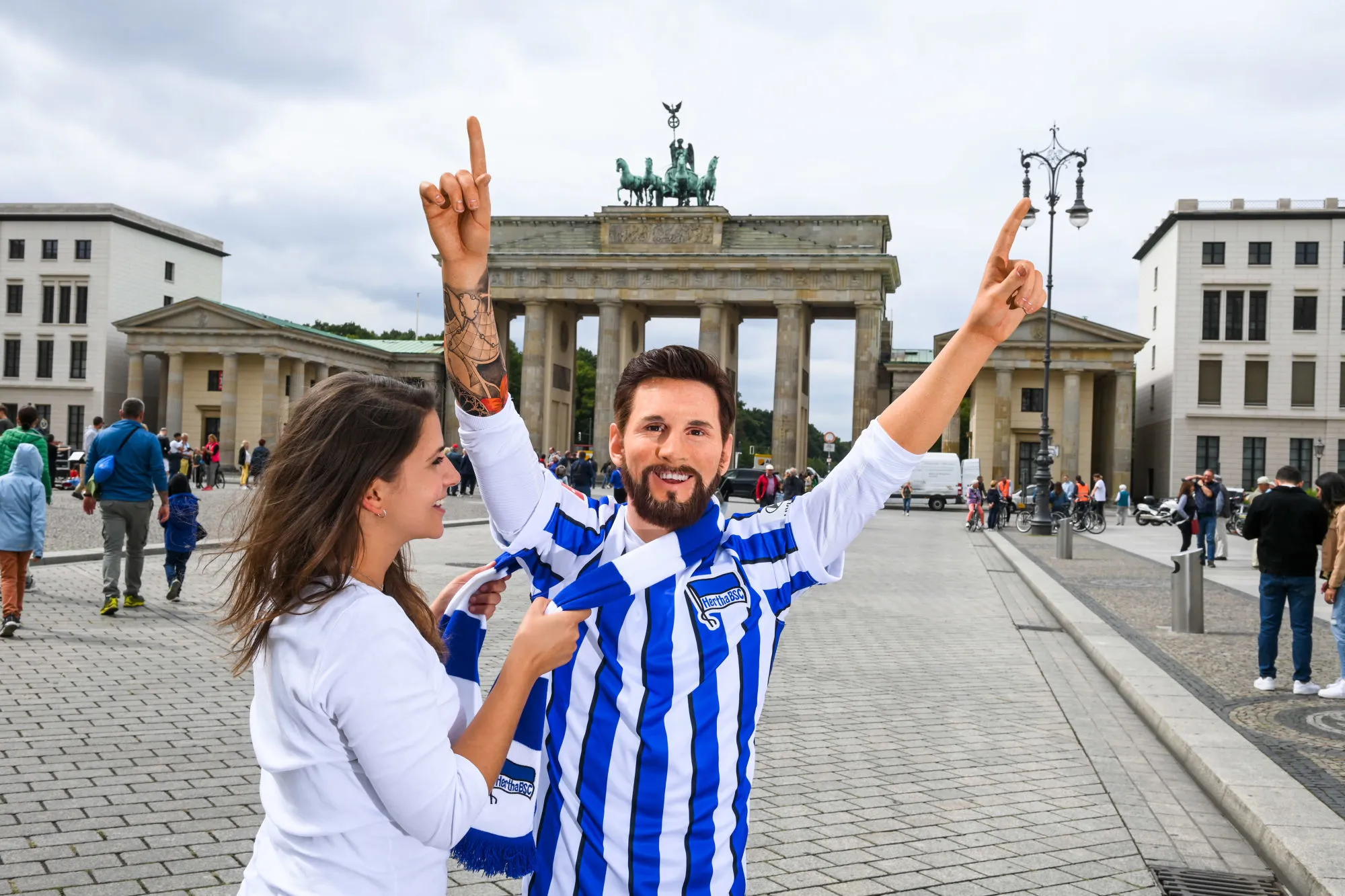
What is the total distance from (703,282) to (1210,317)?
2617 cm

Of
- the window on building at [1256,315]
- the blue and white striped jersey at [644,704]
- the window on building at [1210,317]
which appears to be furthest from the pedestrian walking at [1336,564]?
the window on building at [1256,315]

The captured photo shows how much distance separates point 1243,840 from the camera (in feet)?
17.5

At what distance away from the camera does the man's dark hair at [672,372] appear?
2.22 meters

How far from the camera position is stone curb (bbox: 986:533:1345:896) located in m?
4.68

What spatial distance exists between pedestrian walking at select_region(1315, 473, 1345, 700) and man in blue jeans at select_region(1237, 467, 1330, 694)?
0.32 ft

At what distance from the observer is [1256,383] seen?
199ft

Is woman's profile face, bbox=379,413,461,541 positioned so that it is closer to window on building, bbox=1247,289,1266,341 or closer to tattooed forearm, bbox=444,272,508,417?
tattooed forearm, bbox=444,272,508,417

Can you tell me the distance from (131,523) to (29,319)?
64402mm

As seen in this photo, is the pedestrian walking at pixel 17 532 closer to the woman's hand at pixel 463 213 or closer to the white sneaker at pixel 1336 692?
the woman's hand at pixel 463 213

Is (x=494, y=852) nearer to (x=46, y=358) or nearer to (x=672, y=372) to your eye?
→ (x=672, y=372)

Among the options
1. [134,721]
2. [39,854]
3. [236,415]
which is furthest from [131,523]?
[236,415]

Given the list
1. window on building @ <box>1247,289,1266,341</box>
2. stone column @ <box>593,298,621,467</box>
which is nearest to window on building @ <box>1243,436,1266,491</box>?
window on building @ <box>1247,289,1266,341</box>

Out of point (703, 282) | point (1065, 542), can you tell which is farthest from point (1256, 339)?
point (1065, 542)

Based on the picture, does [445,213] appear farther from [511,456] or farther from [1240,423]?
[1240,423]
